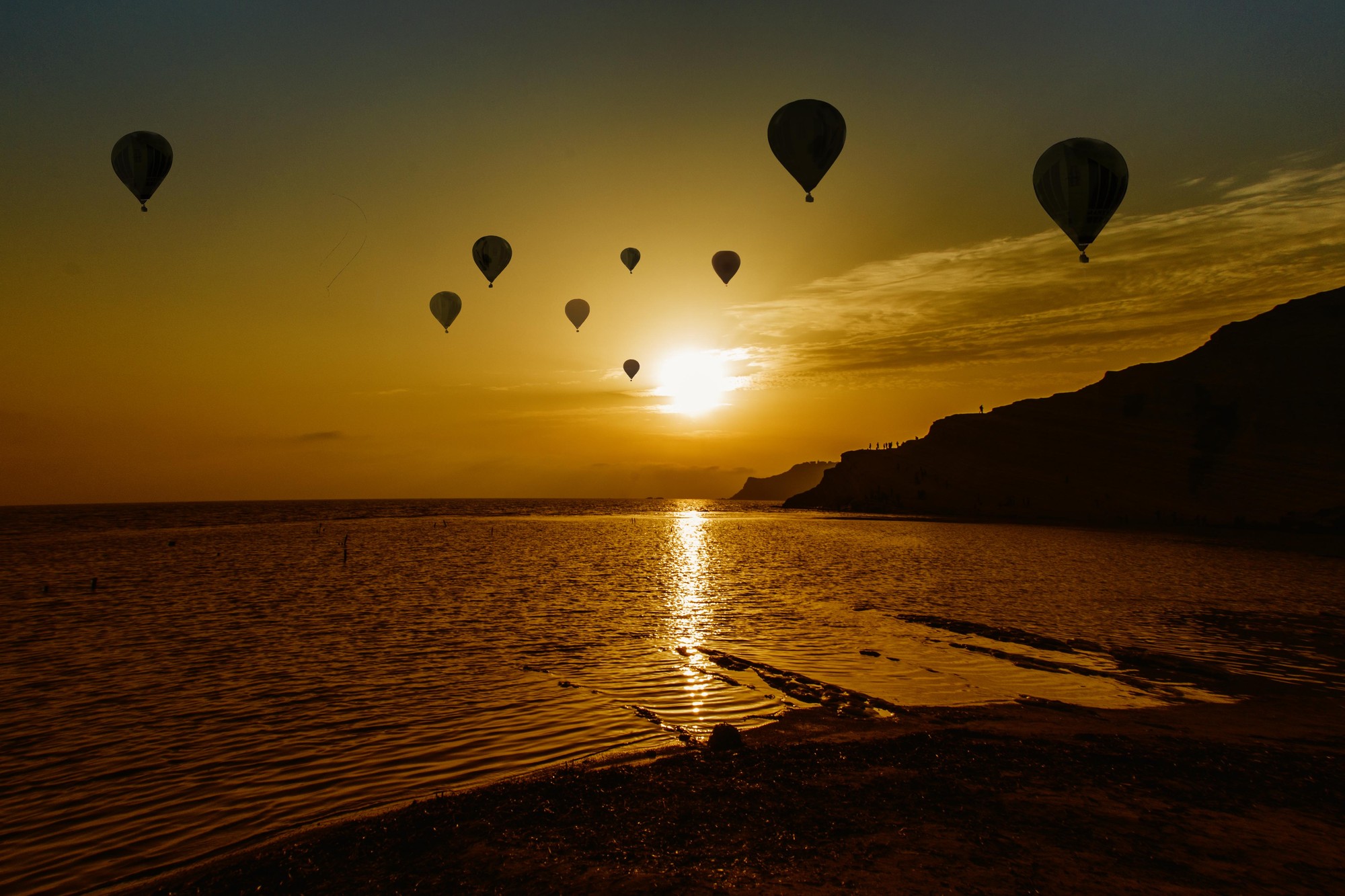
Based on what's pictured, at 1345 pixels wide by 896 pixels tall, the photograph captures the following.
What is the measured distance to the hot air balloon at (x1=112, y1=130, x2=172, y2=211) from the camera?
122 feet

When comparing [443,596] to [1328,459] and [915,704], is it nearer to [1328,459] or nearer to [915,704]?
[915,704]

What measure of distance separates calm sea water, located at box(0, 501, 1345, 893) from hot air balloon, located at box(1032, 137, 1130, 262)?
17526 millimetres

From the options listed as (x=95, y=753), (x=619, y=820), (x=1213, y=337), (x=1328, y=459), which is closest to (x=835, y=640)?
(x=619, y=820)

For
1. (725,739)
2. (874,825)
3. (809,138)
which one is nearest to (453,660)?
(725,739)

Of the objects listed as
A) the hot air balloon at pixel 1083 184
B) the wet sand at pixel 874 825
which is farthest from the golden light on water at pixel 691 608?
the hot air balloon at pixel 1083 184

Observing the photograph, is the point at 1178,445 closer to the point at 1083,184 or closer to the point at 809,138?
the point at 1083,184

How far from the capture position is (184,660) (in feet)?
60.7

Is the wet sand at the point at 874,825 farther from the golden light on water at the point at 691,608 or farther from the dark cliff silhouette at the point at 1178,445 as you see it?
the dark cliff silhouette at the point at 1178,445

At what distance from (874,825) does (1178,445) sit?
11410 centimetres

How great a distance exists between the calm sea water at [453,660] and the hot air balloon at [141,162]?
68.7ft

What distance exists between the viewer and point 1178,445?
3895 inches

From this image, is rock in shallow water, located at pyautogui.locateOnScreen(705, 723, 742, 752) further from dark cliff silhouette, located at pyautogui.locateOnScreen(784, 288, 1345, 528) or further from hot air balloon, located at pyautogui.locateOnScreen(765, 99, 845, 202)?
Answer: dark cliff silhouette, located at pyautogui.locateOnScreen(784, 288, 1345, 528)

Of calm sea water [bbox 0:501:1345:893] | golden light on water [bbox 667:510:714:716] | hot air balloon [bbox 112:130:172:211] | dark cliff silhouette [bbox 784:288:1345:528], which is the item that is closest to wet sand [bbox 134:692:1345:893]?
calm sea water [bbox 0:501:1345:893]

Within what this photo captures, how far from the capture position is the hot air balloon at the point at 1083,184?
33.3 metres
